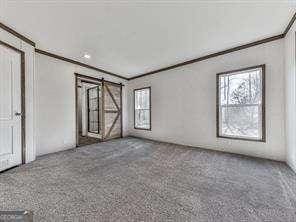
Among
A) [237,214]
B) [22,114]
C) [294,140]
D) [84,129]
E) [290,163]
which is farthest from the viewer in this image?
[84,129]

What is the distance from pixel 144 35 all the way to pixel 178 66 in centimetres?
204

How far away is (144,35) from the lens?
296 cm

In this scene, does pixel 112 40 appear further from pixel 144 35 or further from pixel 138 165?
pixel 138 165

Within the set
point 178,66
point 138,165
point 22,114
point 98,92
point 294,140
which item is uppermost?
point 178,66

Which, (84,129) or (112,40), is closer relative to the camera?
(112,40)

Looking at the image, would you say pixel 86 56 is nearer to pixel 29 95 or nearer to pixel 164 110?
pixel 29 95

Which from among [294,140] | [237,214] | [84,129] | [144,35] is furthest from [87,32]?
[84,129]

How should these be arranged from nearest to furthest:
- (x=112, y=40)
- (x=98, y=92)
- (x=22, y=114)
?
(x=22, y=114)
(x=112, y=40)
(x=98, y=92)

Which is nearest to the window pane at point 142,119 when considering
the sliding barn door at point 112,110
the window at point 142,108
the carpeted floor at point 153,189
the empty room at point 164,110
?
the window at point 142,108

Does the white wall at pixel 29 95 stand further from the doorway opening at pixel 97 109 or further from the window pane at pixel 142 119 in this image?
the window pane at pixel 142 119

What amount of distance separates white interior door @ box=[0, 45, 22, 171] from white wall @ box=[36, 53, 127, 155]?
2.04ft

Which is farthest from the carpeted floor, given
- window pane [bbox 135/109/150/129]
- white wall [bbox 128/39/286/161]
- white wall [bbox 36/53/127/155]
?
window pane [bbox 135/109/150/129]

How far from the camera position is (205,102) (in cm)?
411

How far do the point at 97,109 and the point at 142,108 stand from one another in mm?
2176
